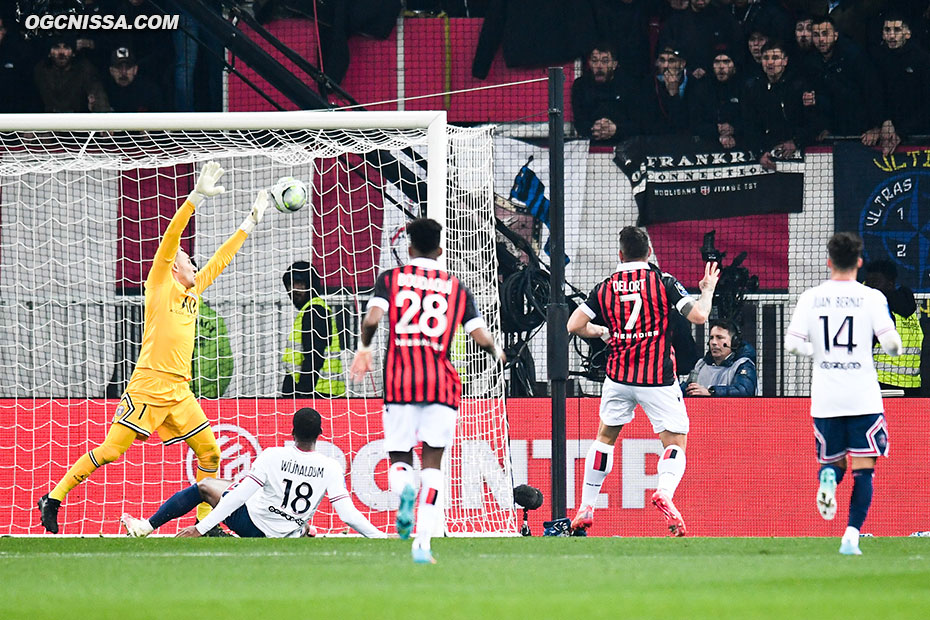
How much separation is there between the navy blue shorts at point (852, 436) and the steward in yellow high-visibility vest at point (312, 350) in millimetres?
5199

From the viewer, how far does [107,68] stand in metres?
14.2

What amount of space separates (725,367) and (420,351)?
5551 millimetres

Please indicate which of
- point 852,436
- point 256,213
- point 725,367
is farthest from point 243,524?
point 725,367

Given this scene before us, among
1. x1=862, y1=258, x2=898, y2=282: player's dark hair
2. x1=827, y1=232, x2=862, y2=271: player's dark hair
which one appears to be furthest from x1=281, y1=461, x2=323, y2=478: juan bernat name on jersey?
x1=862, y1=258, x2=898, y2=282: player's dark hair

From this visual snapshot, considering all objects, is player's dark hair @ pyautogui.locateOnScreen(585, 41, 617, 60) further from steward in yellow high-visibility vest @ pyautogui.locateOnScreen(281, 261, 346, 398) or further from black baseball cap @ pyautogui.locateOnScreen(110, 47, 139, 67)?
black baseball cap @ pyautogui.locateOnScreen(110, 47, 139, 67)

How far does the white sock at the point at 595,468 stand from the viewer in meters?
9.54

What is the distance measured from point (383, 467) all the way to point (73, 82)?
5.54 m

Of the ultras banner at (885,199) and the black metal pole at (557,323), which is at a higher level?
the ultras banner at (885,199)

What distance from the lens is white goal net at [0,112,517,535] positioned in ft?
35.6

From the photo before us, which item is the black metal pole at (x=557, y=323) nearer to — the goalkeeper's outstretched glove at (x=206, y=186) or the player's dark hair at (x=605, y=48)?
the goalkeeper's outstretched glove at (x=206, y=186)

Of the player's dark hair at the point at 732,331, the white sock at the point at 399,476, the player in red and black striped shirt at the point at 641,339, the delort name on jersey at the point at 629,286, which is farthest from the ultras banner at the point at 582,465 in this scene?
the white sock at the point at 399,476

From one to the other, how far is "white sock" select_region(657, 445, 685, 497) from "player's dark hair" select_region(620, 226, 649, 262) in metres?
1.30

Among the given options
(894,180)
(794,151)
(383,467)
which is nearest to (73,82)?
(383,467)

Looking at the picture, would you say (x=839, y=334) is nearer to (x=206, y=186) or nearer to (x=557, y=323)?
(x=557, y=323)
